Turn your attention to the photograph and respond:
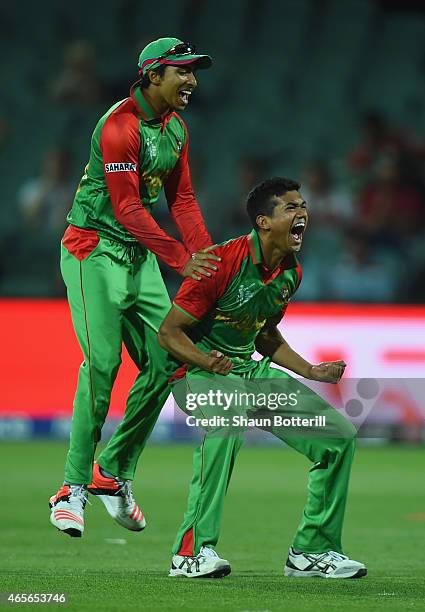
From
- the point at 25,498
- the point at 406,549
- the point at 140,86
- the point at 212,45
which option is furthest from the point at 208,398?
the point at 212,45

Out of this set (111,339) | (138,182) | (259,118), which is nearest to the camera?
(138,182)

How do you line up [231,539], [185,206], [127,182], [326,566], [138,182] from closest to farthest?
[326,566]
[127,182]
[138,182]
[185,206]
[231,539]

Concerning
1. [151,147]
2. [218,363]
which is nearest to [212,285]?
[218,363]

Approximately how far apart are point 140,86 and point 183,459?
6.29 m

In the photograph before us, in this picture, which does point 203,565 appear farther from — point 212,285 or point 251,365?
point 212,285

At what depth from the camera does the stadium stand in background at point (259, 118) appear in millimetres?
13656

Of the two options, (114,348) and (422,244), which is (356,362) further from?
(114,348)

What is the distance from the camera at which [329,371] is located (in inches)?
218

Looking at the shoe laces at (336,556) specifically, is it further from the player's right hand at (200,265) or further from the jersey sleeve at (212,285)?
the player's right hand at (200,265)

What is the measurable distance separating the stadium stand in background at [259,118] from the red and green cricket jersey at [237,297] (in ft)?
24.5

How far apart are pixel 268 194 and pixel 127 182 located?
691 millimetres

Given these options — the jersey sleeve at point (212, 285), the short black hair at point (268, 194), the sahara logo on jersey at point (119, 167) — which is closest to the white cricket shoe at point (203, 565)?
the jersey sleeve at point (212, 285)

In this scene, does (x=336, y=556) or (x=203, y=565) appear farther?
(x=336, y=556)

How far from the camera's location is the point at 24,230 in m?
13.8
